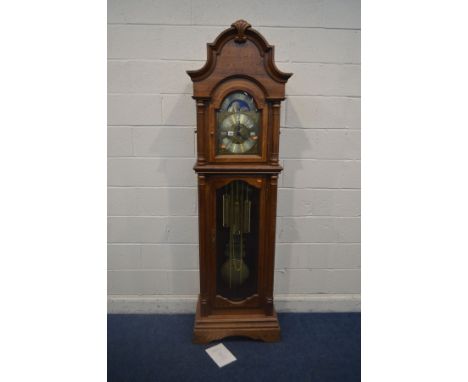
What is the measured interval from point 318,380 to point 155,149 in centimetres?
159

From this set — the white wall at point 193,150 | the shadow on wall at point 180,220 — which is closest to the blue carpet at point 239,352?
the white wall at point 193,150

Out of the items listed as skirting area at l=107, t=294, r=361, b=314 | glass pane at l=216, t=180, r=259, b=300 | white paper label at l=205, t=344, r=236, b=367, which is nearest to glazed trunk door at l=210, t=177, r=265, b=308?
glass pane at l=216, t=180, r=259, b=300

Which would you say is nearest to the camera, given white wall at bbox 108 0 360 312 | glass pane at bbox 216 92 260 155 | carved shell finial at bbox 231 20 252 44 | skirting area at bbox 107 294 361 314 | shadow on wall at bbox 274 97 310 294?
carved shell finial at bbox 231 20 252 44

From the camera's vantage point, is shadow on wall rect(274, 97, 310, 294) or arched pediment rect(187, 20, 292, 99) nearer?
arched pediment rect(187, 20, 292, 99)

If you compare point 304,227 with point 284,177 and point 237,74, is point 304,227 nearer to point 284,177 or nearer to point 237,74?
point 284,177

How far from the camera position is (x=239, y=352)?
6.07 feet

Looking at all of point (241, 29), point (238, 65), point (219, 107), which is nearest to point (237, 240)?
point (219, 107)

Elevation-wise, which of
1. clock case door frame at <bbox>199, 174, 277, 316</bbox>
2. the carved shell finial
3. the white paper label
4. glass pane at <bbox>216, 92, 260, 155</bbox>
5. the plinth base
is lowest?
the white paper label

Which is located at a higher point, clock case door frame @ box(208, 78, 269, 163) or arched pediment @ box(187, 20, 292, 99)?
arched pediment @ box(187, 20, 292, 99)

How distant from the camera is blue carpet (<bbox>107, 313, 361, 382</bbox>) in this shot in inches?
67.1

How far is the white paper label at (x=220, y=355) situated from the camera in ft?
5.84

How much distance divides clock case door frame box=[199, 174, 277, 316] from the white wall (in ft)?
1.02

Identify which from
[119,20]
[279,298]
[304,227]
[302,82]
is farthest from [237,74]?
[279,298]

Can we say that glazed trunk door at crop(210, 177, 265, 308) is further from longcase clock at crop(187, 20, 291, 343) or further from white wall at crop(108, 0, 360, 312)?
white wall at crop(108, 0, 360, 312)
